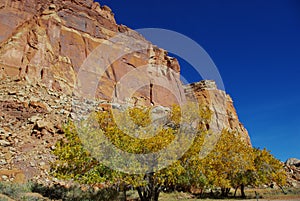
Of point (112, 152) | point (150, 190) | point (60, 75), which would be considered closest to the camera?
point (112, 152)

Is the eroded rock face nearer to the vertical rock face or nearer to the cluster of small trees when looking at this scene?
the vertical rock face

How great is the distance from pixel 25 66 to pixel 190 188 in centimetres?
3986

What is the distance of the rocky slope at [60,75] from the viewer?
34.5 metres

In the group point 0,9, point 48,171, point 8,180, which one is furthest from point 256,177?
point 0,9

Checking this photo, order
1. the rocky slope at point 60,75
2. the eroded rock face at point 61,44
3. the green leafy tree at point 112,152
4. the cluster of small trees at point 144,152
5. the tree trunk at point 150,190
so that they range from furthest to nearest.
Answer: the eroded rock face at point 61,44 → the rocky slope at point 60,75 → the tree trunk at point 150,190 → the cluster of small trees at point 144,152 → the green leafy tree at point 112,152

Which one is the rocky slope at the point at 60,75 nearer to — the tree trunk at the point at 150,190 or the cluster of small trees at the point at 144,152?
the cluster of small trees at the point at 144,152

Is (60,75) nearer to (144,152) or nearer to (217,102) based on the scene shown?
(144,152)

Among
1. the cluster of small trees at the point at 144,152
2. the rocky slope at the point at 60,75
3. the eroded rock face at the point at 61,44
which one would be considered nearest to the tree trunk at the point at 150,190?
the cluster of small trees at the point at 144,152

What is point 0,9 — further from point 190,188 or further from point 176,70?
point 176,70

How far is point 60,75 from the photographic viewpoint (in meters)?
60.6

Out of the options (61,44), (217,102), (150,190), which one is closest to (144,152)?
(150,190)

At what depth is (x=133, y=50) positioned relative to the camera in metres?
92.9

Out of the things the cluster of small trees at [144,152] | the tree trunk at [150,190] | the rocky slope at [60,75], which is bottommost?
the tree trunk at [150,190]

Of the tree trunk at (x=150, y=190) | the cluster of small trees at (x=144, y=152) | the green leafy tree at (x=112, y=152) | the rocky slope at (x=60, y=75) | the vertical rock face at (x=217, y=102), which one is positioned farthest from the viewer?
the vertical rock face at (x=217, y=102)
